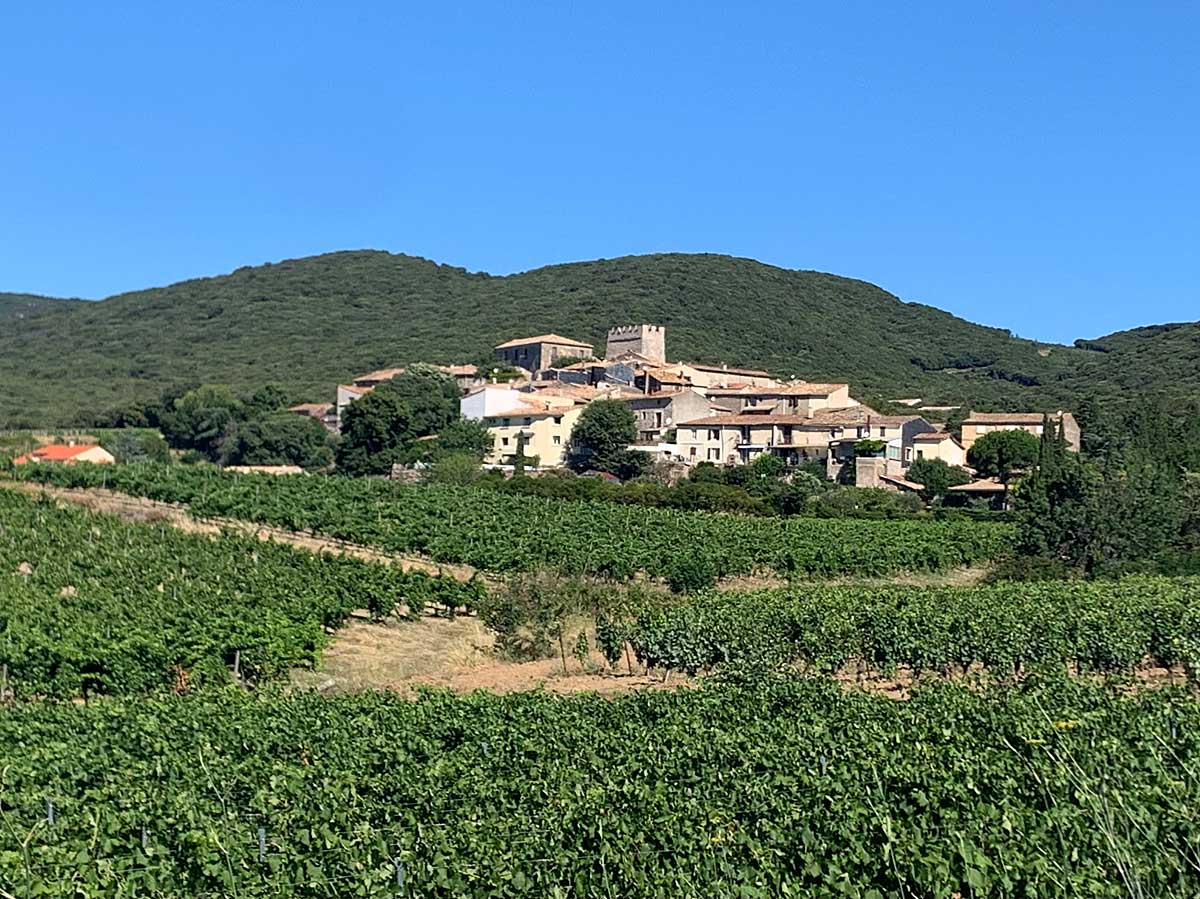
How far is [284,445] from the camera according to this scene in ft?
245

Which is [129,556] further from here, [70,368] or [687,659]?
[70,368]

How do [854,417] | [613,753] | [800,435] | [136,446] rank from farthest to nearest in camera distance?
[136,446], [800,435], [854,417], [613,753]

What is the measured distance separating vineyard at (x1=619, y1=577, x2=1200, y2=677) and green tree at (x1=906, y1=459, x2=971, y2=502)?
119 feet

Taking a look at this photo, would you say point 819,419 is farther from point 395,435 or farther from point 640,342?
point 640,342

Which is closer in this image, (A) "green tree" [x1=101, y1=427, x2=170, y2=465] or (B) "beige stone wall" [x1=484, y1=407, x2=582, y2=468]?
(B) "beige stone wall" [x1=484, y1=407, x2=582, y2=468]

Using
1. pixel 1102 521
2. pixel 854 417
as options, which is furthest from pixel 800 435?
pixel 1102 521

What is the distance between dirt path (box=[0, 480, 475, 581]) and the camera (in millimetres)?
38219

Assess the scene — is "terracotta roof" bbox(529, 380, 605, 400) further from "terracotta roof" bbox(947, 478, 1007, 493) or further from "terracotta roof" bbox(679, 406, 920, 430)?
"terracotta roof" bbox(947, 478, 1007, 493)

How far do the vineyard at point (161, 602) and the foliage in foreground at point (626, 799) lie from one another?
17.8ft

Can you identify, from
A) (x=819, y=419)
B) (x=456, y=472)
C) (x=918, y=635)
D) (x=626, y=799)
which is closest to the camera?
(x=626, y=799)

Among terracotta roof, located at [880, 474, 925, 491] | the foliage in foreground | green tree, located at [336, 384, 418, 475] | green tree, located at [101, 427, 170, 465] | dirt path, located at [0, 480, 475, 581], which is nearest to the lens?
the foliage in foreground

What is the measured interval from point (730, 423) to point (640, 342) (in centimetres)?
3546

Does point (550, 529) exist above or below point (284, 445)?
below

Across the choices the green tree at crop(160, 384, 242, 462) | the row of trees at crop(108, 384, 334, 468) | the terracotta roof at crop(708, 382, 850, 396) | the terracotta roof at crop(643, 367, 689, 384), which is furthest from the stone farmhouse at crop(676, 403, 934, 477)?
the green tree at crop(160, 384, 242, 462)
